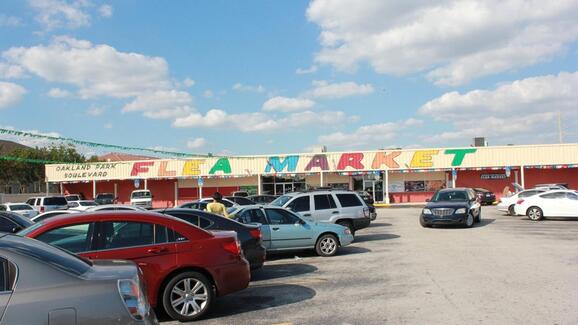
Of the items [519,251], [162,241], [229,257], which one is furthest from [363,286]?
[519,251]

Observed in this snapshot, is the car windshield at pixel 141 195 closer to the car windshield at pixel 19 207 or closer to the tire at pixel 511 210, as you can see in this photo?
the car windshield at pixel 19 207

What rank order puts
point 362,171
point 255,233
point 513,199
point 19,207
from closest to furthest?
point 255,233 → point 513,199 → point 19,207 → point 362,171

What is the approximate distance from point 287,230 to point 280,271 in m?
1.77

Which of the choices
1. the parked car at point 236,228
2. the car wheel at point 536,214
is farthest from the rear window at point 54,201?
the car wheel at point 536,214

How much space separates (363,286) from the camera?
353 inches

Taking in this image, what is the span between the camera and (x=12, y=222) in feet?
47.4

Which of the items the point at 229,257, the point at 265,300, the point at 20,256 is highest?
the point at 20,256

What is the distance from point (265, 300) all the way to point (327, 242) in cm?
513

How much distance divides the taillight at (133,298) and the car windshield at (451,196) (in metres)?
18.2

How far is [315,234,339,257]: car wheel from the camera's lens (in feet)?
42.9

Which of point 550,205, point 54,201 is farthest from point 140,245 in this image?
point 54,201

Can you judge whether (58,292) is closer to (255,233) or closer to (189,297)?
(189,297)

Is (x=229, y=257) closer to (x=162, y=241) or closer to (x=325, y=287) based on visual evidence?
(x=162, y=241)

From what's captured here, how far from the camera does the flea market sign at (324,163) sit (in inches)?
1660
